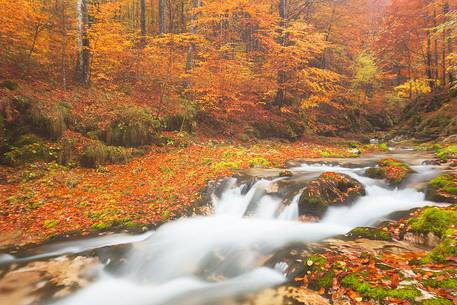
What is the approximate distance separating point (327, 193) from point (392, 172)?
9.05 ft

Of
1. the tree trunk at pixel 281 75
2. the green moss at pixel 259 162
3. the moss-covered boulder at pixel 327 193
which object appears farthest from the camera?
the tree trunk at pixel 281 75

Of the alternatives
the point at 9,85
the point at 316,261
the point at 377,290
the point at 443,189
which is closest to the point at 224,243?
the point at 316,261

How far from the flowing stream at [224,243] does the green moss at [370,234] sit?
53cm

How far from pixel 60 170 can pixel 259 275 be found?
25.1 ft

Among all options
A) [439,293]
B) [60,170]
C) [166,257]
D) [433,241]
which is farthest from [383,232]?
[60,170]

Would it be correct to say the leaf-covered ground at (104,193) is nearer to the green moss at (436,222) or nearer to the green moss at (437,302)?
the green moss at (436,222)

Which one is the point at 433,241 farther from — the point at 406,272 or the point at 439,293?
the point at 439,293

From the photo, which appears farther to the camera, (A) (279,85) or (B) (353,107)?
(B) (353,107)

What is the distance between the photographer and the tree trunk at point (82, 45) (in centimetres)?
1337

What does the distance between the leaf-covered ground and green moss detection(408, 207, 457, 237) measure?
529 cm

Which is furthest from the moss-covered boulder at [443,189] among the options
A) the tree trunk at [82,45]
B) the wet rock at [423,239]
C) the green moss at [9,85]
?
the tree trunk at [82,45]

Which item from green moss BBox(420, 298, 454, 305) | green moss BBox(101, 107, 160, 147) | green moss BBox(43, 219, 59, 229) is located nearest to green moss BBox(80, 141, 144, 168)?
green moss BBox(101, 107, 160, 147)

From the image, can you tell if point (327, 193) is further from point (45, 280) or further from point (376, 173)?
point (45, 280)

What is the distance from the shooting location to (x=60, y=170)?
975cm
